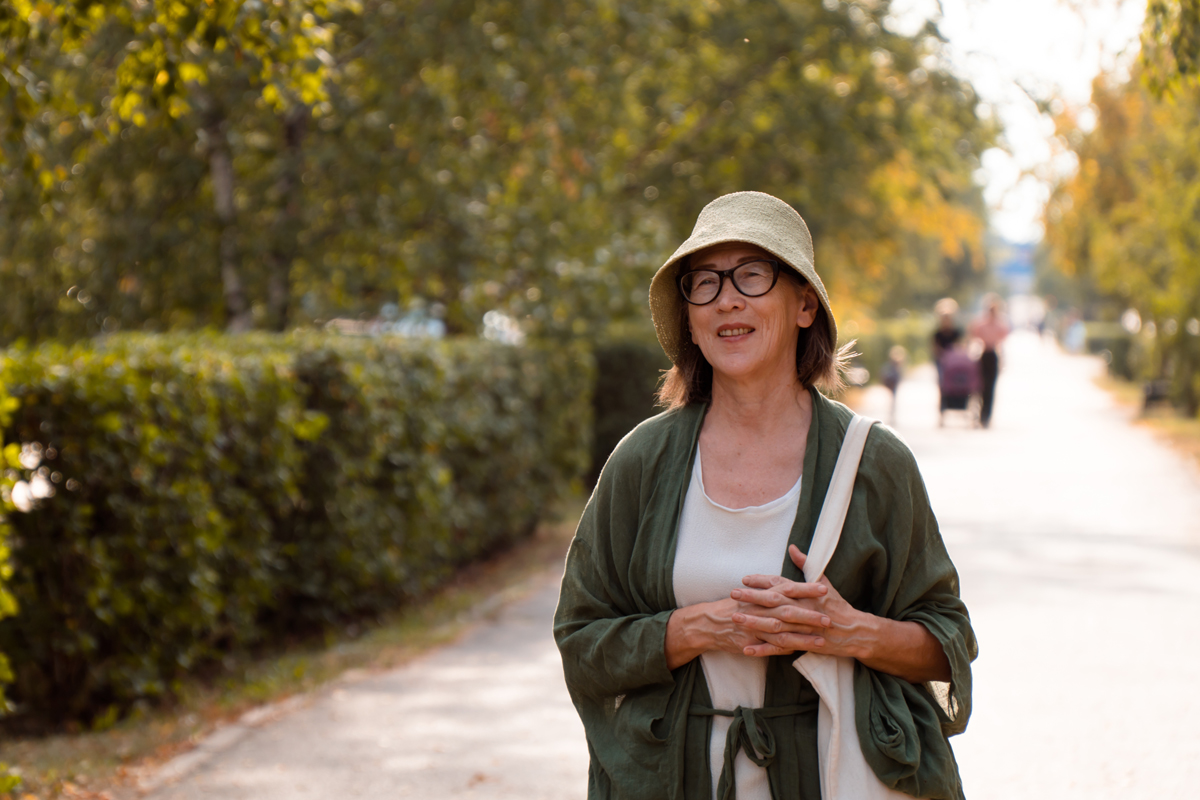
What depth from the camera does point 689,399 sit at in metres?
2.76

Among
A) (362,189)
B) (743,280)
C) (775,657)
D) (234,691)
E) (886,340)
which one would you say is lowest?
(234,691)

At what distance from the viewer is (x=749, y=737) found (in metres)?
2.43

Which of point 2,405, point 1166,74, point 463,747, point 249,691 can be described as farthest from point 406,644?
point 1166,74

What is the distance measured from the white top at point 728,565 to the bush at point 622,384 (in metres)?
11.5

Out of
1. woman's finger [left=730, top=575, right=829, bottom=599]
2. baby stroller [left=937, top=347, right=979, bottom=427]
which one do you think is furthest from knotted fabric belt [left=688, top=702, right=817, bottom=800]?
baby stroller [left=937, top=347, right=979, bottom=427]

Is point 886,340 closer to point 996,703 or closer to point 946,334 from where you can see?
point 946,334

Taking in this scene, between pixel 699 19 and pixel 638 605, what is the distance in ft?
47.3

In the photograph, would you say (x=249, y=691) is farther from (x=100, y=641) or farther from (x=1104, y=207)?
(x=1104, y=207)

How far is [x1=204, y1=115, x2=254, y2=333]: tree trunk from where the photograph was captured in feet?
36.9

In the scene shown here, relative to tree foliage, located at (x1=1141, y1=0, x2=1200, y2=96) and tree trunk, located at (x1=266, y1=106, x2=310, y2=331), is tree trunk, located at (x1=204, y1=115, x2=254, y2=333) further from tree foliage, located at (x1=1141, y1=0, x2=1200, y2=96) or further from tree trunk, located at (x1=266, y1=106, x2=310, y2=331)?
tree foliage, located at (x1=1141, y1=0, x2=1200, y2=96)

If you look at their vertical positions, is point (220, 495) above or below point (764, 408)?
below

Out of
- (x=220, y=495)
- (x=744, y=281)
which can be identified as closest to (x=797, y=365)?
(x=744, y=281)

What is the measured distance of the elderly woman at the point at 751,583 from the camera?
244 cm

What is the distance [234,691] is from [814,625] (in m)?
4.69
